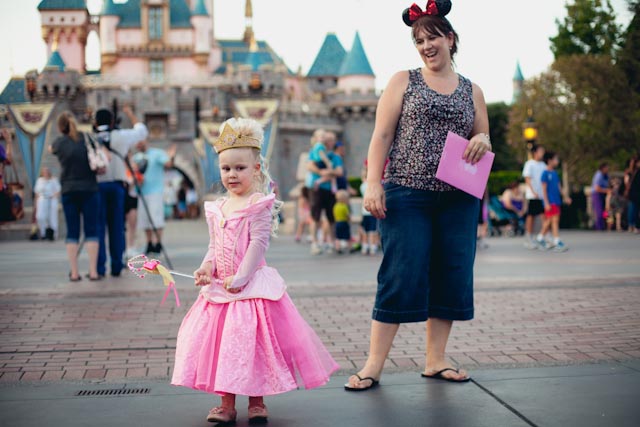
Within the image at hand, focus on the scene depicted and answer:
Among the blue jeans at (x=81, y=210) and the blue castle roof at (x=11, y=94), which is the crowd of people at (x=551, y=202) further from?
the blue castle roof at (x=11, y=94)

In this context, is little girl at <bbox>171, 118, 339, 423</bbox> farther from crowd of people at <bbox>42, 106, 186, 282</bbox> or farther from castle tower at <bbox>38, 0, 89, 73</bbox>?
castle tower at <bbox>38, 0, 89, 73</bbox>

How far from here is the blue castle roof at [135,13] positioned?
55.5 meters

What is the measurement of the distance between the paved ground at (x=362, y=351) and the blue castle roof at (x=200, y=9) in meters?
48.3

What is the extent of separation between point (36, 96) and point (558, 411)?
47652 mm

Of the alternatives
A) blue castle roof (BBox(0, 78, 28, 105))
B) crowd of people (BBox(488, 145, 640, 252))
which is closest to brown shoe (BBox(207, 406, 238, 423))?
crowd of people (BBox(488, 145, 640, 252))

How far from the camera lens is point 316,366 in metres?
3.29

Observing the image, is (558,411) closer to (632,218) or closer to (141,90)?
(632,218)

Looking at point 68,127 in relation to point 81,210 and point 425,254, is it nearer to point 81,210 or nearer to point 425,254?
point 81,210

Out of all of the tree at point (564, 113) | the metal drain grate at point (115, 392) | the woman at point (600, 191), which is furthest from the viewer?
the tree at point (564, 113)

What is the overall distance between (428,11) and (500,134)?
57.0 metres

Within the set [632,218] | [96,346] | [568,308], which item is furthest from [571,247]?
[96,346]

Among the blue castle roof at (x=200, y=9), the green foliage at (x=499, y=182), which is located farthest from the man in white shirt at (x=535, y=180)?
the blue castle roof at (x=200, y=9)

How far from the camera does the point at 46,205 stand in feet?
58.2

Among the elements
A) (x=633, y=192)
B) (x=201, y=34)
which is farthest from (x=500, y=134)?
(x=633, y=192)
